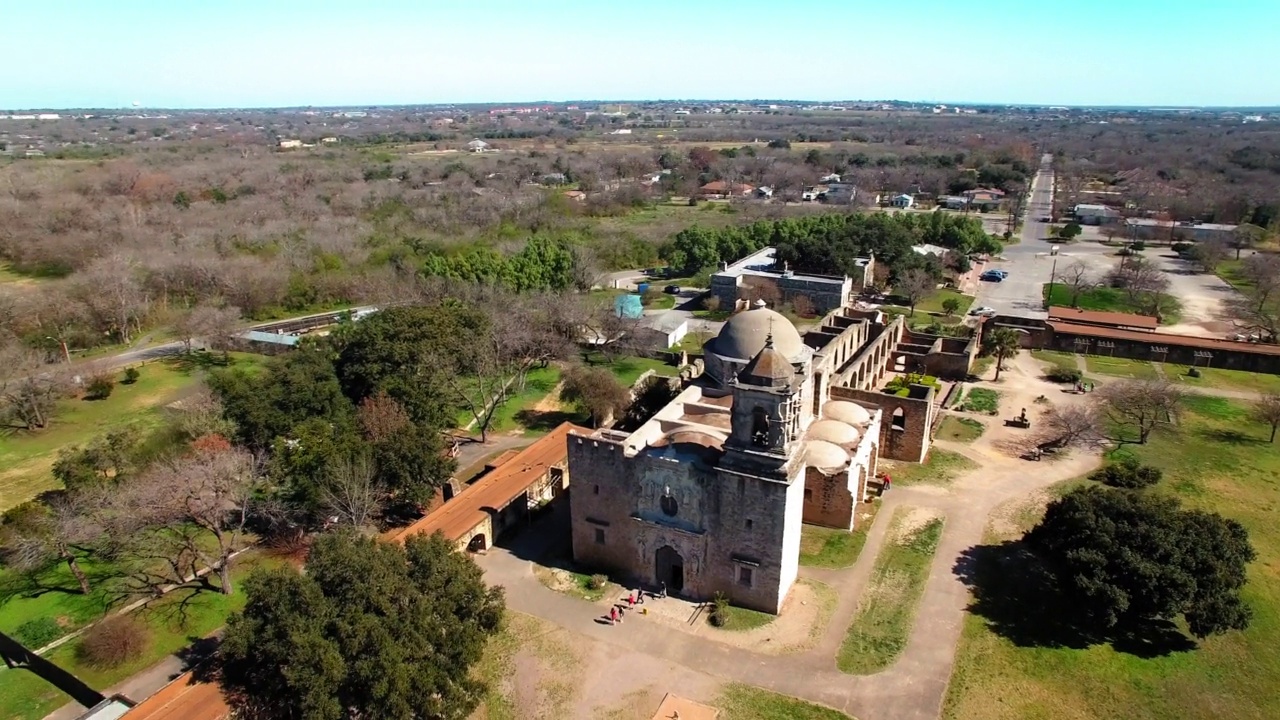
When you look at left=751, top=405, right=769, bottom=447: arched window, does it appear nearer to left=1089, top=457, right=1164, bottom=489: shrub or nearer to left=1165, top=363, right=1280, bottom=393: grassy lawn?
left=1089, top=457, right=1164, bottom=489: shrub

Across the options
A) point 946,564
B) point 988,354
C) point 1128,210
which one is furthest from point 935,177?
point 946,564

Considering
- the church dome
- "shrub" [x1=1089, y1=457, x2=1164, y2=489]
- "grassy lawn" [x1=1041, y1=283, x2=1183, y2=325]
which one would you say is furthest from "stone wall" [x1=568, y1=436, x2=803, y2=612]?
"grassy lawn" [x1=1041, y1=283, x2=1183, y2=325]

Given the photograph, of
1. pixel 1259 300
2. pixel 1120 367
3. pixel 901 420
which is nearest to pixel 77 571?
pixel 901 420

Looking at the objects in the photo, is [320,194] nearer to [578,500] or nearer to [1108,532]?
[578,500]

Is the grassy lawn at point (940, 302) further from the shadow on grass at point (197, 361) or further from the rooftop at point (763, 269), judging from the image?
the shadow on grass at point (197, 361)

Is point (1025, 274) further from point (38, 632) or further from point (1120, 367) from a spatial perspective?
point (38, 632)

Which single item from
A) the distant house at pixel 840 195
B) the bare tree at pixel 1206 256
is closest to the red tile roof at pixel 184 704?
the bare tree at pixel 1206 256
